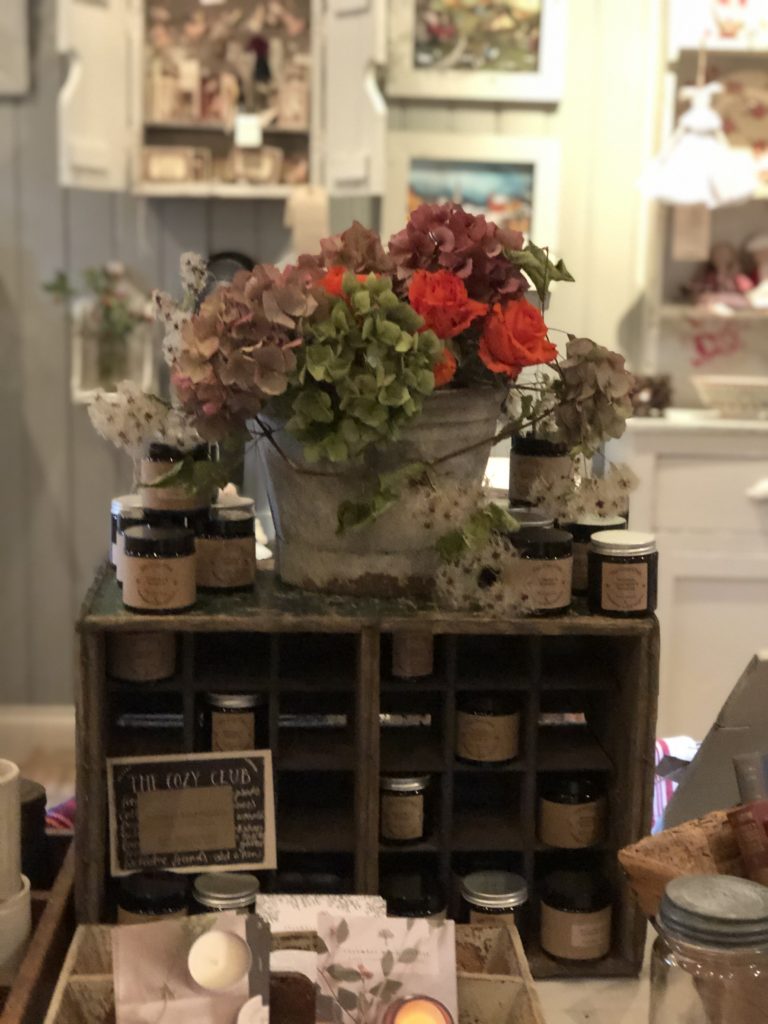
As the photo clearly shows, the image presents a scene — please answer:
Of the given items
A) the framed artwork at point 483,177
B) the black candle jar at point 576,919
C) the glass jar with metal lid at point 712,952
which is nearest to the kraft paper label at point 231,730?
the black candle jar at point 576,919

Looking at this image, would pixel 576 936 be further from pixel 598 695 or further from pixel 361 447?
pixel 361 447

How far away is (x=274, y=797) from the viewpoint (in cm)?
117

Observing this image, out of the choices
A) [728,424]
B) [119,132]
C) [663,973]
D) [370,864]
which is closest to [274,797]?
[370,864]

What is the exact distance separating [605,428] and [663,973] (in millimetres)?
474

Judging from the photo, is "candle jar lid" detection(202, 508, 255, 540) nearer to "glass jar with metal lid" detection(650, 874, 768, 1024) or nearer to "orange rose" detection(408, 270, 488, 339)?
"orange rose" detection(408, 270, 488, 339)

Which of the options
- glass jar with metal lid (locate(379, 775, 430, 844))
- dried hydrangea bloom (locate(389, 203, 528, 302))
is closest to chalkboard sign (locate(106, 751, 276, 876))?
glass jar with metal lid (locate(379, 775, 430, 844))

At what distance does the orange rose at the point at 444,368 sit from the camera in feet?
3.44

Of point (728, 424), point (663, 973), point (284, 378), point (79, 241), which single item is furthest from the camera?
point (79, 241)

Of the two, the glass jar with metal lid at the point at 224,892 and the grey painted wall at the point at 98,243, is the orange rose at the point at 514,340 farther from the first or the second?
the grey painted wall at the point at 98,243

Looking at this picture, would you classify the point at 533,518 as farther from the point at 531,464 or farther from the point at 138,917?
the point at 138,917

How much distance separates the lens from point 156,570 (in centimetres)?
108

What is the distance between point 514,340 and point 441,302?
0.07m

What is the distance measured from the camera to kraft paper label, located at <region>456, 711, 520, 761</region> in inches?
45.6

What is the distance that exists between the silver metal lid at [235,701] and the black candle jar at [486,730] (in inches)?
7.6
